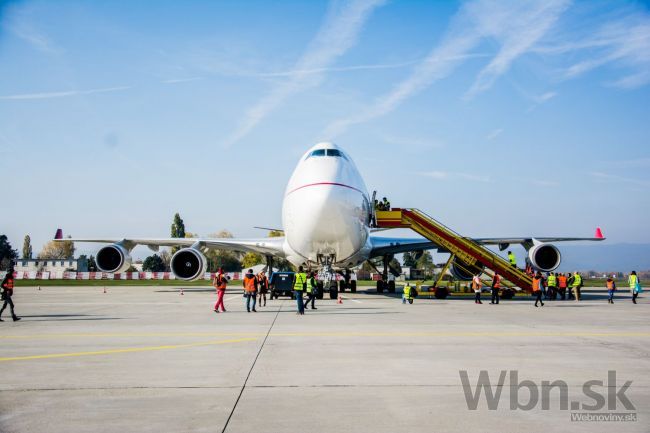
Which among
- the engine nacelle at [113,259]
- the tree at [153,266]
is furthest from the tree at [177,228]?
the engine nacelle at [113,259]

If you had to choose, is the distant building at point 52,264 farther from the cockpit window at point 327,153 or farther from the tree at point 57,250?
the cockpit window at point 327,153

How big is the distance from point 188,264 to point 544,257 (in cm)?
1720

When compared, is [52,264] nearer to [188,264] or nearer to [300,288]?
[188,264]

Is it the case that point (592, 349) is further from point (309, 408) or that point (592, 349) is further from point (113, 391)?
point (113, 391)

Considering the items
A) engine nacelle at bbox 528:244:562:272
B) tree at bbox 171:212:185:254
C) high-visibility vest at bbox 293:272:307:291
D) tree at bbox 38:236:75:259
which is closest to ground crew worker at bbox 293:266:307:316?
high-visibility vest at bbox 293:272:307:291

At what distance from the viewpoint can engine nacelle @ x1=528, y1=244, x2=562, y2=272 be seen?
26.7 metres

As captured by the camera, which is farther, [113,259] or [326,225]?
[113,259]

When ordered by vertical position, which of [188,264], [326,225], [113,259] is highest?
[326,225]

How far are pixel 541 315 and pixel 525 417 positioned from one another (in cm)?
1169

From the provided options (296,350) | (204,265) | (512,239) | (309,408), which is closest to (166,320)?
(296,350)

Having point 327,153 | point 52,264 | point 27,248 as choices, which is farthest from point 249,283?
point 27,248

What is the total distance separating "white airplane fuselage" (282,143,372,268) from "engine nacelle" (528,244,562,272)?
9346 millimetres

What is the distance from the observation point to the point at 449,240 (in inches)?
958

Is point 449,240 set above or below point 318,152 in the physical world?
below
